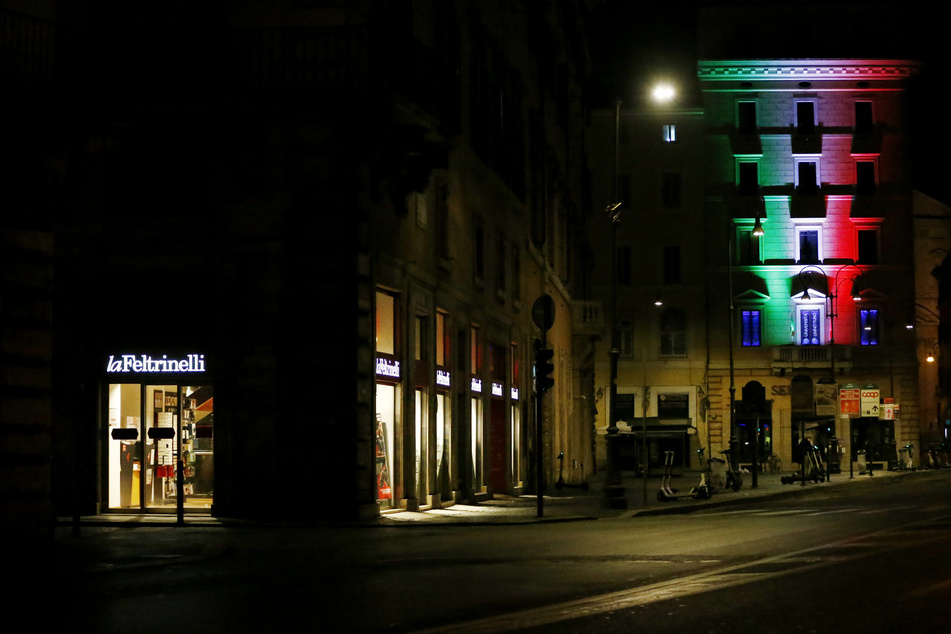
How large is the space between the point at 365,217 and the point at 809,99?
50985 mm

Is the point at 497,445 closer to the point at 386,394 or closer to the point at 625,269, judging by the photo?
the point at 386,394

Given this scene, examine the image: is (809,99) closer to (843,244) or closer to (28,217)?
(843,244)

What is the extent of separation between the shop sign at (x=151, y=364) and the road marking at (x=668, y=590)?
1195 cm

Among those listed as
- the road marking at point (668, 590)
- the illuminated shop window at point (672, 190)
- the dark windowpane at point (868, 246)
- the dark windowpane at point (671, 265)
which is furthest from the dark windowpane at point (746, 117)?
the road marking at point (668, 590)

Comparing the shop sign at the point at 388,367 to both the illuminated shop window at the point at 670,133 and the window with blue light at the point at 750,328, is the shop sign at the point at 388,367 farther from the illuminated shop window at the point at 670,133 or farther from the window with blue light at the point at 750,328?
the illuminated shop window at the point at 670,133

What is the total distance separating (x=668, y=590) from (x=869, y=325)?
2428 inches

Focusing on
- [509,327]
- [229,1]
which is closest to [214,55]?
[229,1]

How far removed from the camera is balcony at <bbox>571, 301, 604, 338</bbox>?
53.5 metres

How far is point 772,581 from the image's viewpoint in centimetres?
1292

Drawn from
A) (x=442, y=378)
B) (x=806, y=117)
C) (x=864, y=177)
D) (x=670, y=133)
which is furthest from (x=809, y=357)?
(x=442, y=378)

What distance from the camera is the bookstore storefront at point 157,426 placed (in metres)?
24.9

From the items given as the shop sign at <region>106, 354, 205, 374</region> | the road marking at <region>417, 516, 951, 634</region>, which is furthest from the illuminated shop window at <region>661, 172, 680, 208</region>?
the road marking at <region>417, 516, 951, 634</region>

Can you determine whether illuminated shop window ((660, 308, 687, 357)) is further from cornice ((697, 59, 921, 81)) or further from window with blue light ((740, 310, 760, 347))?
cornice ((697, 59, 921, 81))

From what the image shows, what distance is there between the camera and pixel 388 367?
87.1ft
